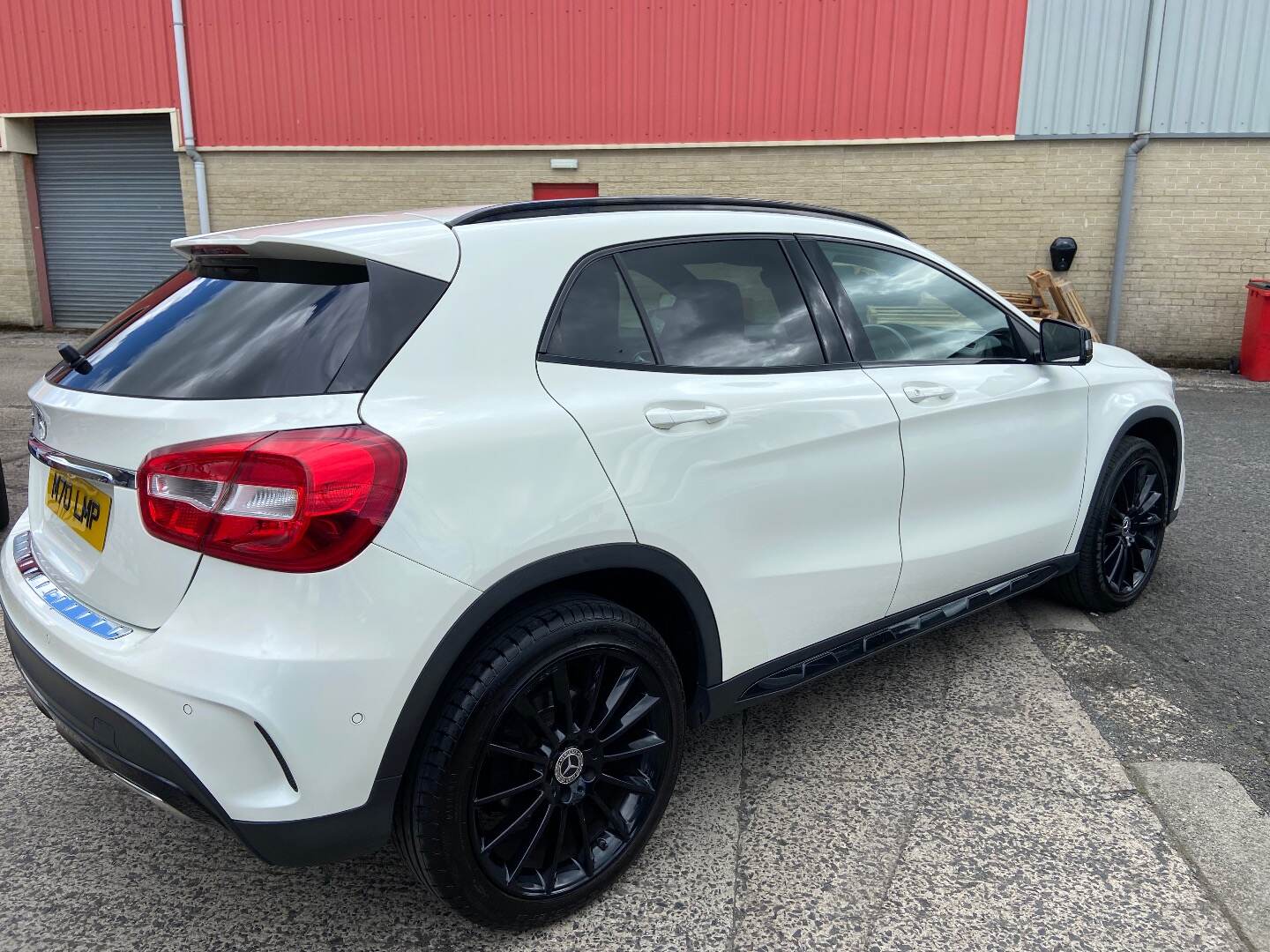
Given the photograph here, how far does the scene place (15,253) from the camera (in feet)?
47.8

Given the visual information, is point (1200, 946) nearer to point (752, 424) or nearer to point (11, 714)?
point (752, 424)

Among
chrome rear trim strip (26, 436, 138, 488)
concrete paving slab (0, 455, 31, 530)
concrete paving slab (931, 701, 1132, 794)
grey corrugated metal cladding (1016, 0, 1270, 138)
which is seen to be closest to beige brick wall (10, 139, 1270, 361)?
grey corrugated metal cladding (1016, 0, 1270, 138)

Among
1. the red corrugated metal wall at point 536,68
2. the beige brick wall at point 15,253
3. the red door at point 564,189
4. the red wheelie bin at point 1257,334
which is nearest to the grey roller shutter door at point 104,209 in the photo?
the beige brick wall at point 15,253

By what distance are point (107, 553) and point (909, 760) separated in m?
2.34

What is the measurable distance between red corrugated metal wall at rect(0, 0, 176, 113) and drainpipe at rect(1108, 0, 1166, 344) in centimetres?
1206

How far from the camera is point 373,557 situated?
1907 mm

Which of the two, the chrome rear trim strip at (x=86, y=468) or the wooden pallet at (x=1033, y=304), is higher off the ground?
the chrome rear trim strip at (x=86, y=468)

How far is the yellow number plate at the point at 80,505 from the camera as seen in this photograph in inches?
84.4

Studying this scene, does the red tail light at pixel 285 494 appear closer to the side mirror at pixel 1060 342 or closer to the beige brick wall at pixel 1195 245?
the side mirror at pixel 1060 342

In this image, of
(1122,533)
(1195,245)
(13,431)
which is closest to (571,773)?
(1122,533)

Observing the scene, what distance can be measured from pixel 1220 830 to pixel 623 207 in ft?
7.81

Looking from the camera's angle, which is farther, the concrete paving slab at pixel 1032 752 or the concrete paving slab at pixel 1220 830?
the concrete paving slab at pixel 1032 752

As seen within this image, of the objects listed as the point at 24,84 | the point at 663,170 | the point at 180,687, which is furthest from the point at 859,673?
the point at 24,84

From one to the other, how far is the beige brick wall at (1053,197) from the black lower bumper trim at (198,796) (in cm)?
1081
